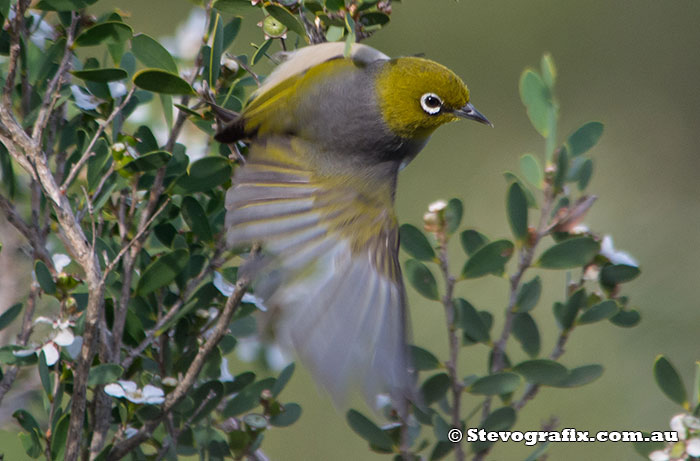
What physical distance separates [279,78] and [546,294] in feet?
9.04

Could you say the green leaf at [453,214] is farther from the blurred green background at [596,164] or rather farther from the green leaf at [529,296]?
the blurred green background at [596,164]

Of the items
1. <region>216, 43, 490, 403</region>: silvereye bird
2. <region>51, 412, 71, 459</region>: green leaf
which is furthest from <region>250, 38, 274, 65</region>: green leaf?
<region>51, 412, 71, 459</region>: green leaf

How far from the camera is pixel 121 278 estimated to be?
5.26 ft

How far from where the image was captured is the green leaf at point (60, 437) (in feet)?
4.79

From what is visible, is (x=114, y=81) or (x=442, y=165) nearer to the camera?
(x=114, y=81)

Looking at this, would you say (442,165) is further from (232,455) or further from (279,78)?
(232,455)

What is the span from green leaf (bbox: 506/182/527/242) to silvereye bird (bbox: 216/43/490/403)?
275 millimetres

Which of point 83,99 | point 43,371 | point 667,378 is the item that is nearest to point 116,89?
point 83,99

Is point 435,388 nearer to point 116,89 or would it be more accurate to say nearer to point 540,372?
point 540,372

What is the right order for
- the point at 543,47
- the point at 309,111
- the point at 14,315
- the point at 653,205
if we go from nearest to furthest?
the point at 14,315
the point at 309,111
the point at 653,205
the point at 543,47

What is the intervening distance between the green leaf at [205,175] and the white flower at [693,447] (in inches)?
38.7

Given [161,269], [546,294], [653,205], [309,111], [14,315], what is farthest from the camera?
[653,205]

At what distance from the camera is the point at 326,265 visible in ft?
6.25

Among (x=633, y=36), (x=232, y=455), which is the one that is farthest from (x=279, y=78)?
(x=633, y=36)
